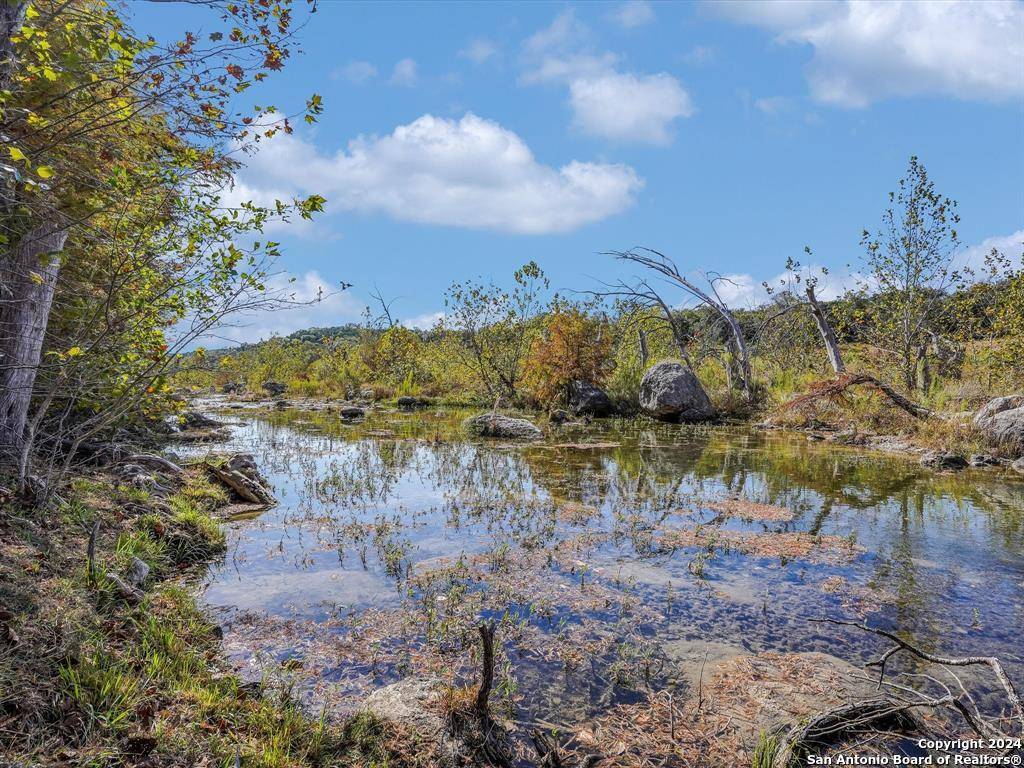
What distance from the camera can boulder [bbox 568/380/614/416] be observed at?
2405cm

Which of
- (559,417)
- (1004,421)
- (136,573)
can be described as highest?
(1004,421)

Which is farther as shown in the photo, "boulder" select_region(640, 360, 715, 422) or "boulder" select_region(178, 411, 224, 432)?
"boulder" select_region(640, 360, 715, 422)

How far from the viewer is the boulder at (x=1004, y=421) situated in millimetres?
12539

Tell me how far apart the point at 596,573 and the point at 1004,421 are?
12.4 metres

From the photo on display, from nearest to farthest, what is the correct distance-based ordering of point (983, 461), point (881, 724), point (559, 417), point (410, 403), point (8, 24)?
point (881, 724) → point (8, 24) → point (983, 461) → point (559, 417) → point (410, 403)

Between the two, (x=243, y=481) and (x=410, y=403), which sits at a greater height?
(x=410, y=403)

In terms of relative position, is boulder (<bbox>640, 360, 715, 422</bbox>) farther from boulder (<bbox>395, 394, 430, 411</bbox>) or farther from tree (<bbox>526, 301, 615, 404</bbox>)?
boulder (<bbox>395, 394, 430, 411</bbox>)

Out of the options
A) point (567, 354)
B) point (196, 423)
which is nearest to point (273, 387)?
point (196, 423)

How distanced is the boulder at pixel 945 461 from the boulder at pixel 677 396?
9.15 meters

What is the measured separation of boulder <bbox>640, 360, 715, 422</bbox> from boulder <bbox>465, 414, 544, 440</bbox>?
5943 millimetres

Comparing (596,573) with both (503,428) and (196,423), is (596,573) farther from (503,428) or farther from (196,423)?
(196,423)

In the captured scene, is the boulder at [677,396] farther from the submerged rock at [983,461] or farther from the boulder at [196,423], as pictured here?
the boulder at [196,423]

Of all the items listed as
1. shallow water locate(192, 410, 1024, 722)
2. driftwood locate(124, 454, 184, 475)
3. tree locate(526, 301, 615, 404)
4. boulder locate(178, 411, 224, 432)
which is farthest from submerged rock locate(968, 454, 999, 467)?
boulder locate(178, 411, 224, 432)

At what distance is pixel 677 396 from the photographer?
70.2ft
